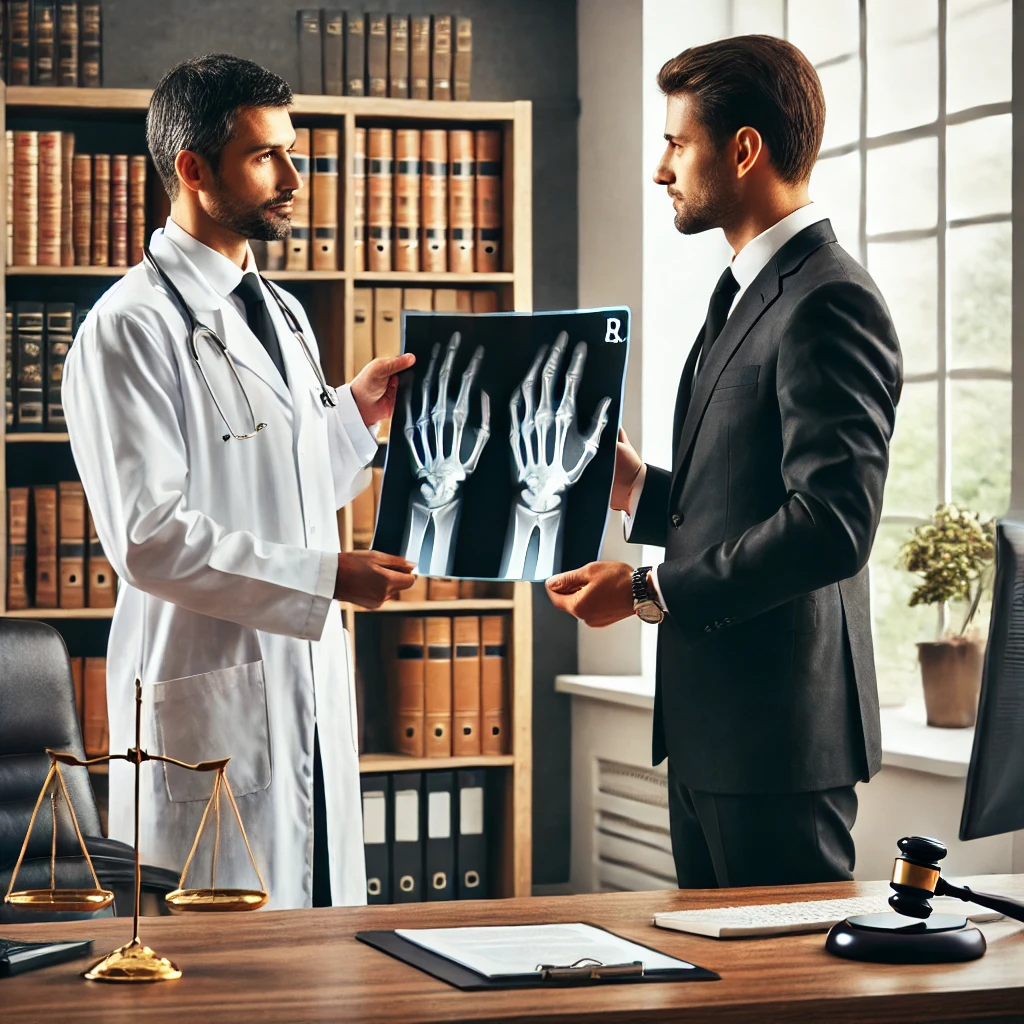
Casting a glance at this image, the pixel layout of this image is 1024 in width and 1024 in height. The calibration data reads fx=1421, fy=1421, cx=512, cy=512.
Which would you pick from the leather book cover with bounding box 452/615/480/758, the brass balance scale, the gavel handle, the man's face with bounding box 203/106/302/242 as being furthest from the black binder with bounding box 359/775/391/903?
the gavel handle

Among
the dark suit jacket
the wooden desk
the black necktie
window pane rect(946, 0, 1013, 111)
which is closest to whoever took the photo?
the wooden desk

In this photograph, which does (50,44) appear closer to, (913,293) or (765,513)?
(913,293)

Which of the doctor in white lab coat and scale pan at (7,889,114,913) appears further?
the doctor in white lab coat

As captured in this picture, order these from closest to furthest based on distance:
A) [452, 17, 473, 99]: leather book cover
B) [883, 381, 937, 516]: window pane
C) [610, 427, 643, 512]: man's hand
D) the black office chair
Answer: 1. [610, 427, 643, 512]: man's hand
2. the black office chair
3. [883, 381, 937, 516]: window pane
4. [452, 17, 473, 99]: leather book cover

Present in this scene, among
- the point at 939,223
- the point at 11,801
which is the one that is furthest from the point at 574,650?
the point at 11,801

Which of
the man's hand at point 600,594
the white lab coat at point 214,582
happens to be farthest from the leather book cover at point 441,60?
the man's hand at point 600,594

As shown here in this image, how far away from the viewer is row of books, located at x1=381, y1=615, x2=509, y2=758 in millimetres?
3654

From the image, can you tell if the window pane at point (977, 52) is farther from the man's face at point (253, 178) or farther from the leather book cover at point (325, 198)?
the man's face at point (253, 178)

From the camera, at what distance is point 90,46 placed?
3.55 m

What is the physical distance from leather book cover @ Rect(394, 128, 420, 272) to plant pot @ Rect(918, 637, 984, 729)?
1.60 metres

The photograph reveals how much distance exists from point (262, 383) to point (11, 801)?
0.93 meters

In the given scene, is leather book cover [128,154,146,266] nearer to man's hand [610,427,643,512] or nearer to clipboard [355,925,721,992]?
man's hand [610,427,643,512]

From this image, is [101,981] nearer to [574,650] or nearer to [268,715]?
[268,715]

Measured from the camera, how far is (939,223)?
132 inches
